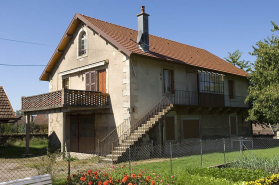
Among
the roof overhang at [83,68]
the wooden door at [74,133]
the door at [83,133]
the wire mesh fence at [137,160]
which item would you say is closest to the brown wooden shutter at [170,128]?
the wire mesh fence at [137,160]

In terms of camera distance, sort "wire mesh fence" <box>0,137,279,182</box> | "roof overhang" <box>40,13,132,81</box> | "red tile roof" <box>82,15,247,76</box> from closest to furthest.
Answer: "wire mesh fence" <box>0,137,279,182</box> → "roof overhang" <box>40,13,132,81</box> → "red tile roof" <box>82,15,247,76</box>

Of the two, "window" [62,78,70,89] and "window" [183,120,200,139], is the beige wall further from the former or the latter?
"window" [183,120,200,139]

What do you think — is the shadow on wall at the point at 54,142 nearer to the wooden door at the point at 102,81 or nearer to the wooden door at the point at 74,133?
the wooden door at the point at 74,133

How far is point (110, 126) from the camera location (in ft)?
52.8

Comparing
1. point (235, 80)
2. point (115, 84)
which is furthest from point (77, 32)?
point (235, 80)

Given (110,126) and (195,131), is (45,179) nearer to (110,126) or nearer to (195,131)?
(110,126)

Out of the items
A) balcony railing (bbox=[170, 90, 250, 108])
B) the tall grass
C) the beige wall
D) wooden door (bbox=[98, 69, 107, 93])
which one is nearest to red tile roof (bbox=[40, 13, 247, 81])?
the beige wall

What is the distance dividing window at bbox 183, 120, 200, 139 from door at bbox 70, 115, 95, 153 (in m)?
5.68

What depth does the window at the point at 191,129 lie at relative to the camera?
1811 cm

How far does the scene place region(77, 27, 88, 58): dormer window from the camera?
726 inches

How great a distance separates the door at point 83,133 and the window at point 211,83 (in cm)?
720

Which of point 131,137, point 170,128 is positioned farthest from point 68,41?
point 170,128

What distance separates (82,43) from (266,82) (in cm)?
1276

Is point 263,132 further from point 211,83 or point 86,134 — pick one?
point 86,134
